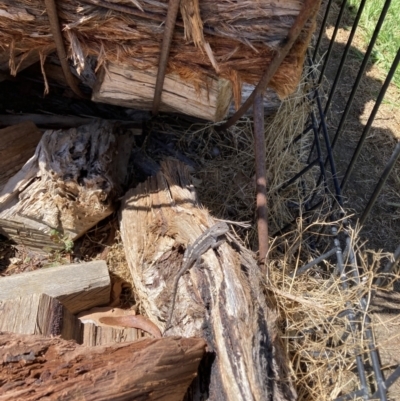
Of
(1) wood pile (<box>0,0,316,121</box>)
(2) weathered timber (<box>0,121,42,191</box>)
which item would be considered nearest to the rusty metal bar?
(1) wood pile (<box>0,0,316,121</box>)

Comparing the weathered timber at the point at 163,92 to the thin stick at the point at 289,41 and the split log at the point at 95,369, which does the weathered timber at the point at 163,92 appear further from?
the split log at the point at 95,369

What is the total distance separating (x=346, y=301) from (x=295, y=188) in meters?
1.17

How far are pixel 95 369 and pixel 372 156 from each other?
8.99 feet

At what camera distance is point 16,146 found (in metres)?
2.43

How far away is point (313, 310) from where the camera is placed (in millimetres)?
1868

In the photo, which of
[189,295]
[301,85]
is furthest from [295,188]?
[189,295]

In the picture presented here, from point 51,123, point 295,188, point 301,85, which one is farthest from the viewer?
point 301,85

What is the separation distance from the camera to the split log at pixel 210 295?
1571mm

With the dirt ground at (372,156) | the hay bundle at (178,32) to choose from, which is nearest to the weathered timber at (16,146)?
the hay bundle at (178,32)

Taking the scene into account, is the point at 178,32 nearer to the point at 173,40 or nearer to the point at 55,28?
the point at 173,40

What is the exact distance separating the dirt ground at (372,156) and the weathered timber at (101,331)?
1174mm

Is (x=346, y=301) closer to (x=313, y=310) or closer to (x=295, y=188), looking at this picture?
(x=313, y=310)

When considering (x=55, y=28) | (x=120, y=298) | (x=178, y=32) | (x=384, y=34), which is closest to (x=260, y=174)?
(x=178, y=32)

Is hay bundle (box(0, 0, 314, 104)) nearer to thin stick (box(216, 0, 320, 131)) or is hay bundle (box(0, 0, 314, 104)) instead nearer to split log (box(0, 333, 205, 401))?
thin stick (box(216, 0, 320, 131))
